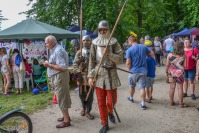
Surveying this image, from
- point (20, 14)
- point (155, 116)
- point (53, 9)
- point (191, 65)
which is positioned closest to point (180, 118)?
point (155, 116)

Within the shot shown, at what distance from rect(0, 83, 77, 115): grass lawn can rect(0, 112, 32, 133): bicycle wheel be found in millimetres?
1842

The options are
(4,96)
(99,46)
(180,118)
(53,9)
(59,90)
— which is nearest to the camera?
(99,46)

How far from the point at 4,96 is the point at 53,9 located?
1035 cm

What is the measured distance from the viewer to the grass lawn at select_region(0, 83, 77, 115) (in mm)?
7134

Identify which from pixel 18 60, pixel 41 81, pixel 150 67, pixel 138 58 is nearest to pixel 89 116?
pixel 138 58

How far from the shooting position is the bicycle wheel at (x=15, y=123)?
4.39 metres

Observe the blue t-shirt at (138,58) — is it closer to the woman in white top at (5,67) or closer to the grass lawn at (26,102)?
the grass lawn at (26,102)

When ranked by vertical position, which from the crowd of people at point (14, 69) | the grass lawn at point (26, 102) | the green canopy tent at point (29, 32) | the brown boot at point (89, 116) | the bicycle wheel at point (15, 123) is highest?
the green canopy tent at point (29, 32)

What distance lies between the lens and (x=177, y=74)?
6.22 meters

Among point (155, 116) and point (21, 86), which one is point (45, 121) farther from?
point (21, 86)

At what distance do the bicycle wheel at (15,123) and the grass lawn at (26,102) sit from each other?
6.04 feet

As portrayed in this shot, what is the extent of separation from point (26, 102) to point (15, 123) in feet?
10.8

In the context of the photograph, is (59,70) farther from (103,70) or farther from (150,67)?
(150,67)

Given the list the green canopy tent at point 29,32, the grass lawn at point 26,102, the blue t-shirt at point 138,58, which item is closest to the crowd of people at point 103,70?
the blue t-shirt at point 138,58
